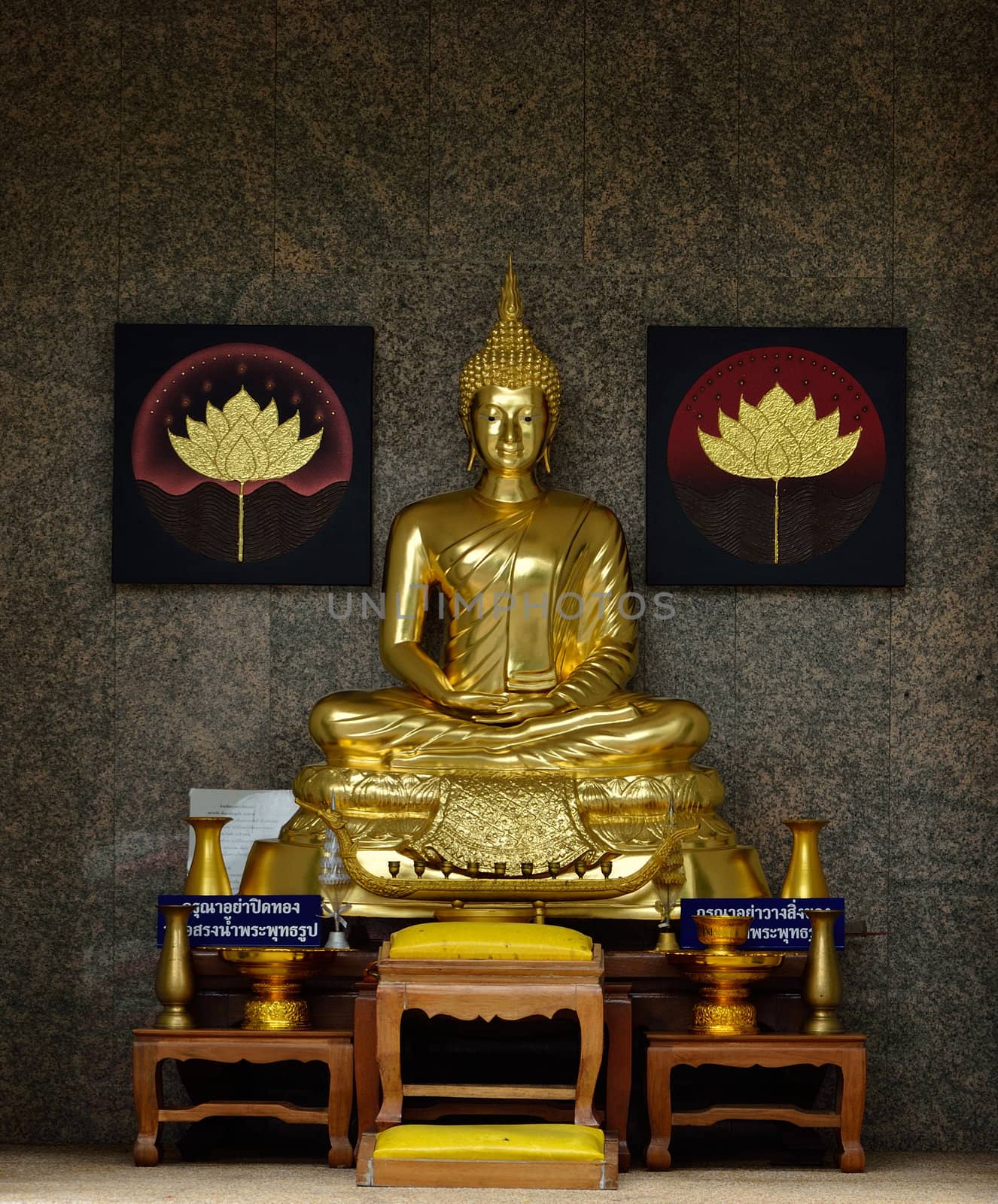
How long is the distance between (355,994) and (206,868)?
52 cm

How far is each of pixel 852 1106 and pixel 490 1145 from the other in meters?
0.82

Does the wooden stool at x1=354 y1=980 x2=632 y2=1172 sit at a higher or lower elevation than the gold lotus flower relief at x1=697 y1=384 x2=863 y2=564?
lower

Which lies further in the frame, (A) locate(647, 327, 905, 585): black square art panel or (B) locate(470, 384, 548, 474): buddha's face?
(A) locate(647, 327, 905, 585): black square art panel

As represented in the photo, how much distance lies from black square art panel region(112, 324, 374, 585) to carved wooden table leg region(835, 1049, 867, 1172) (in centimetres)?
187

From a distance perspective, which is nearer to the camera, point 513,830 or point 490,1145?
point 490,1145

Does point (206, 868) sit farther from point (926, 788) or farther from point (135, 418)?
point (926, 788)

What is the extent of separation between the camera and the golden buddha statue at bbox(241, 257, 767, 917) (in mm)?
3967

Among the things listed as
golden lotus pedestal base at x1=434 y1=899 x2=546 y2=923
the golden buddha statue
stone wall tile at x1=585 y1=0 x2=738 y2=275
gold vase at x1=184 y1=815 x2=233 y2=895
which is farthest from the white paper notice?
stone wall tile at x1=585 y1=0 x2=738 y2=275

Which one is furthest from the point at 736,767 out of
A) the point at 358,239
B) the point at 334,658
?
the point at 358,239

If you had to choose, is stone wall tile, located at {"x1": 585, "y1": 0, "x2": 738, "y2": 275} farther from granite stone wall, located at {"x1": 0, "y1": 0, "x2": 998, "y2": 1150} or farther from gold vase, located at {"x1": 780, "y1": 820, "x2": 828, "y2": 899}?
gold vase, located at {"x1": 780, "y1": 820, "x2": 828, "y2": 899}

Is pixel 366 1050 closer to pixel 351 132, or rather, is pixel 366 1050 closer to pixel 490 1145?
pixel 490 1145

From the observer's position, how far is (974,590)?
4.64 metres

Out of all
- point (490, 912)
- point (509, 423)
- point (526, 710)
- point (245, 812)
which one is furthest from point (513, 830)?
point (509, 423)

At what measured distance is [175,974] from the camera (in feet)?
11.8
